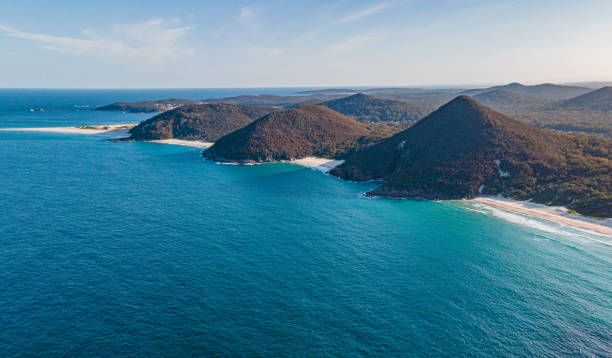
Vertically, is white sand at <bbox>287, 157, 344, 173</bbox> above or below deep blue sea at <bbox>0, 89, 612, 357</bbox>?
above

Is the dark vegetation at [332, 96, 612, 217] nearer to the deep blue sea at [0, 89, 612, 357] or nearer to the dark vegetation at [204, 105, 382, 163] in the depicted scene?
the deep blue sea at [0, 89, 612, 357]


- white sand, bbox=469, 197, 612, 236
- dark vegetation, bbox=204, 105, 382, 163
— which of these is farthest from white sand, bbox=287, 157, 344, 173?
white sand, bbox=469, 197, 612, 236

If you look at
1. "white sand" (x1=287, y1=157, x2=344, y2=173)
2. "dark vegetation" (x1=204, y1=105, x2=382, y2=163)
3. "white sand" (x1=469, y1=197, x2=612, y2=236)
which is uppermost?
"dark vegetation" (x1=204, y1=105, x2=382, y2=163)

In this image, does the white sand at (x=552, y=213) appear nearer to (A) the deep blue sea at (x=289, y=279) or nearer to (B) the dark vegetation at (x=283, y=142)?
(A) the deep blue sea at (x=289, y=279)

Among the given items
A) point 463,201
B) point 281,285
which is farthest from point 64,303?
point 463,201

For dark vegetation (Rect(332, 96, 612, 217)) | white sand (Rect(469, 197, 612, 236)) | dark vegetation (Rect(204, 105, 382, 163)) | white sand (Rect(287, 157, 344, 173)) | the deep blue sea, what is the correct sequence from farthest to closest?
dark vegetation (Rect(204, 105, 382, 163))
white sand (Rect(287, 157, 344, 173))
dark vegetation (Rect(332, 96, 612, 217))
white sand (Rect(469, 197, 612, 236))
the deep blue sea

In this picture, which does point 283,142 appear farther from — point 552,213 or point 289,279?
point 289,279

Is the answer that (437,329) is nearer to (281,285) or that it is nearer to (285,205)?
(281,285)
